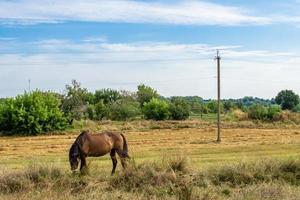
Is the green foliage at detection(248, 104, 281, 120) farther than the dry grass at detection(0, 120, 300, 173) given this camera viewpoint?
Yes

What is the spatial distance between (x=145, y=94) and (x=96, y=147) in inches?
3969

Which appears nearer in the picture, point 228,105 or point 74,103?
point 74,103

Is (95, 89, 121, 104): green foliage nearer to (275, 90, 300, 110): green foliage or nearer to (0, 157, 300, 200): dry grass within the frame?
(275, 90, 300, 110): green foliage

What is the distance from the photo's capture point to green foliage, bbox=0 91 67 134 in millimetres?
62812

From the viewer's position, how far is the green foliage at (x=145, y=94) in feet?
385

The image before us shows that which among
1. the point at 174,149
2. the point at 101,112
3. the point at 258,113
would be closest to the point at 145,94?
the point at 101,112

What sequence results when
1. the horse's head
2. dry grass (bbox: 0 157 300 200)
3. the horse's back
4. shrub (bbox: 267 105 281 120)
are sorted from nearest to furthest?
1. dry grass (bbox: 0 157 300 200)
2. the horse's head
3. the horse's back
4. shrub (bbox: 267 105 281 120)

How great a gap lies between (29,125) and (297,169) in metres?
49.5

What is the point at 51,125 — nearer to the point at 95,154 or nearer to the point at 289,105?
the point at 95,154

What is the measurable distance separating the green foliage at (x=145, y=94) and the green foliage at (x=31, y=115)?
4992cm

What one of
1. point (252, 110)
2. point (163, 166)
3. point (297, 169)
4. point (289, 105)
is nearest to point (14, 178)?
point (163, 166)

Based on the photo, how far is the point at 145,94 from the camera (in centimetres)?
11969

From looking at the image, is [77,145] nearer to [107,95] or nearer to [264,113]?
[264,113]

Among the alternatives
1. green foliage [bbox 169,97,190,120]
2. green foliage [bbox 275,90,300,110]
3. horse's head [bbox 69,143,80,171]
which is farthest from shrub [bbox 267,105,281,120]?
horse's head [bbox 69,143,80,171]
